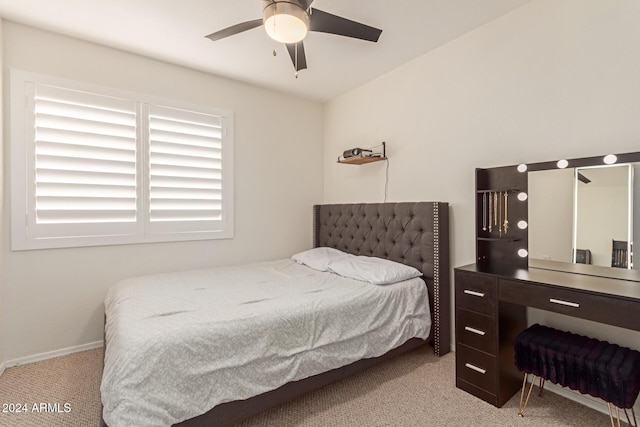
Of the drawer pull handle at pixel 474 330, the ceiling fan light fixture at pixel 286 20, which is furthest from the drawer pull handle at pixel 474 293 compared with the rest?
the ceiling fan light fixture at pixel 286 20

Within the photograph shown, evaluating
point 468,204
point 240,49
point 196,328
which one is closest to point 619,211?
point 468,204

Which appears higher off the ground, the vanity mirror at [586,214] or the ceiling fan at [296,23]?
the ceiling fan at [296,23]

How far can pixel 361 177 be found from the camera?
11.1ft

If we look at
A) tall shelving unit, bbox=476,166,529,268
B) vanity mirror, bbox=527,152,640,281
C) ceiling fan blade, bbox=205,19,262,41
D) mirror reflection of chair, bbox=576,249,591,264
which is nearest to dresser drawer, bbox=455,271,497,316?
tall shelving unit, bbox=476,166,529,268

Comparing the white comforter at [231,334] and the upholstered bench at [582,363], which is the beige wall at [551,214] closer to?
the upholstered bench at [582,363]

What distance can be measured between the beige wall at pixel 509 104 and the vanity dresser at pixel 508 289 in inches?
5.8

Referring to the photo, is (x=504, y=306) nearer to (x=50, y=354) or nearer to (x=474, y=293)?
(x=474, y=293)

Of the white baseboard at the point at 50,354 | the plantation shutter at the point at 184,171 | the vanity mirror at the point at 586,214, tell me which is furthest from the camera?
the plantation shutter at the point at 184,171

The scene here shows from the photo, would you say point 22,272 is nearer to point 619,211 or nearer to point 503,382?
point 503,382

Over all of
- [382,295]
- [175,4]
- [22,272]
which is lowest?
[382,295]

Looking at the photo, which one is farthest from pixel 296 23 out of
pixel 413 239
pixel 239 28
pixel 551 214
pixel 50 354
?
pixel 50 354

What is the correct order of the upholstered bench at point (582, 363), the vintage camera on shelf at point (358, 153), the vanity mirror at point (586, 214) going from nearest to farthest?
the upholstered bench at point (582, 363)
the vanity mirror at point (586, 214)
the vintage camera on shelf at point (358, 153)

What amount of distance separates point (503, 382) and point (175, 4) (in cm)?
324

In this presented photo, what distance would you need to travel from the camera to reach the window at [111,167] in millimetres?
2291
